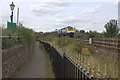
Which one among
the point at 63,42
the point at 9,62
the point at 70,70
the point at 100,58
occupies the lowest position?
the point at 9,62

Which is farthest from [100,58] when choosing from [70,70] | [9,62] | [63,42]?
[63,42]

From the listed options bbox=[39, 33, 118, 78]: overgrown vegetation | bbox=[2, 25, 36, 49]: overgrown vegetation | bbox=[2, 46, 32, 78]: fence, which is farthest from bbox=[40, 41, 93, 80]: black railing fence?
bbox=[2, 25, 36, 49]: overgrown vegetation

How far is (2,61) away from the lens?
6.16 m

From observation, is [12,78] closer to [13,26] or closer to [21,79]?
[21,79]

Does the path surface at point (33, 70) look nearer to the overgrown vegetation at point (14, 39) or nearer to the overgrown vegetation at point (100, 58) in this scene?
the overgrown vegetation at point (14, 39)

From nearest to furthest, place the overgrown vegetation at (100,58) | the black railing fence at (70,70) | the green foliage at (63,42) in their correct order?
the overgrown vegetation at (100,58)
the black railing fence at (70,70)
the green foliage at (63,42)

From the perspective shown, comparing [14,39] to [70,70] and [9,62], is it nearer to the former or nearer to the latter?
[9,62]

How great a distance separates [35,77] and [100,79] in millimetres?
6940

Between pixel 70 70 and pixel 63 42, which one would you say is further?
pixel 63 42

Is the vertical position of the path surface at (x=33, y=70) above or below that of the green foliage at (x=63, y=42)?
below

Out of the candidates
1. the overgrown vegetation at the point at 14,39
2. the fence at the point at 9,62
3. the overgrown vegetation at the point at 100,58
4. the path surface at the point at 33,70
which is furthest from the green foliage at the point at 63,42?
the fence at the point at 9,62

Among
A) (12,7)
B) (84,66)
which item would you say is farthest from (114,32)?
(84,66)

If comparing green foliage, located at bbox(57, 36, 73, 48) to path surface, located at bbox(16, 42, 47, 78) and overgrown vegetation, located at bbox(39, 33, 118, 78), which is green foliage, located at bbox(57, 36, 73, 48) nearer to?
overgrown vegetation, located at bbox(39, 33, 118, 78)

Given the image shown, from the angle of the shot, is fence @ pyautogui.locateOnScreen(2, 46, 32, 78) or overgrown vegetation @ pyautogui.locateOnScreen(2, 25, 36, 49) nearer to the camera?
fence @ pyautogui.locateOnScreen(2, 46, 32, 78)
